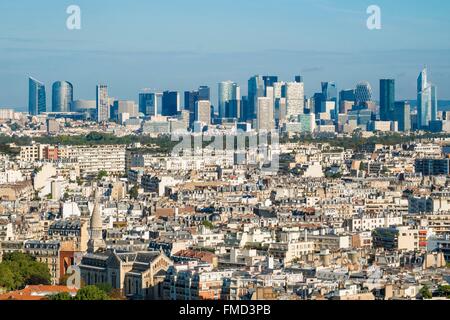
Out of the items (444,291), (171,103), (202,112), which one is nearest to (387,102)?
(202,112)

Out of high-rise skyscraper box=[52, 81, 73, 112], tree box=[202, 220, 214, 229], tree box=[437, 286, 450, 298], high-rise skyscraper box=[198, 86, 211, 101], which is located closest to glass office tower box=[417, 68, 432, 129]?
high-rise skyscraper box=[198, 86, 211, 101]

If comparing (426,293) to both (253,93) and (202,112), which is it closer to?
(253,93)

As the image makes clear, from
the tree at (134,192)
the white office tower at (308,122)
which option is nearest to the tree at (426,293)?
the tree at (134,192)

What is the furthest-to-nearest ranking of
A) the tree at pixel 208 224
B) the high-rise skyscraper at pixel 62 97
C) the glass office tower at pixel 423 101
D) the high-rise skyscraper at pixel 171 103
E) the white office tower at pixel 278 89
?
1. the high-rise skyscraper at pixel 171 103
2. the white office tower at pixel 278 89
3. the high-rise skyscraper at pixel 62 97
4. the glass office tower at pixel 423 101
5. the tree at pixel 208 224

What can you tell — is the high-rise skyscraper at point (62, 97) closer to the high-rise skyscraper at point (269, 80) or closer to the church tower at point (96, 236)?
the high-rise skyscraper at point (269, 80)
